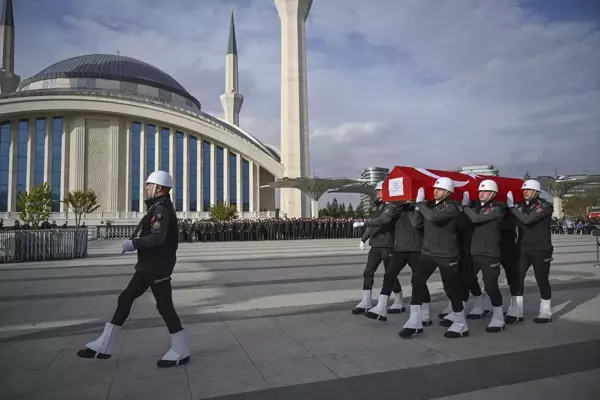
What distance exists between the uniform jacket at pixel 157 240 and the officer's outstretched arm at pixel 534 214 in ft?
14.7

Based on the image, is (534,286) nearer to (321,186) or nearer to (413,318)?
(413,318)

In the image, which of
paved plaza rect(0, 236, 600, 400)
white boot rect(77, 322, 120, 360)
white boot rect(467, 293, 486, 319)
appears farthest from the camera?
white boot rect(467, 293, 486, 319)

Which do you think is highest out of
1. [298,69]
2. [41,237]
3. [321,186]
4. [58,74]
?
[58,74]

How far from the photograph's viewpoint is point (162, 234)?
3.88 metres

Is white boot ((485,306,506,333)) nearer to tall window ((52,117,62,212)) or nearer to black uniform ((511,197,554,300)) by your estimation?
black uniform ((511,197,554,300))

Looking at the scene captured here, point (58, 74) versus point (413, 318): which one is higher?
point (58, 74)

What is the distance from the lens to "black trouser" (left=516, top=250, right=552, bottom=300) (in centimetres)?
566

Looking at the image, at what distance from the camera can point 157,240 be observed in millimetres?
3850

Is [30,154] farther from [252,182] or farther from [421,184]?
[421,184]

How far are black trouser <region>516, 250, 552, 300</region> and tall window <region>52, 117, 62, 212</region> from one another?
50665mm

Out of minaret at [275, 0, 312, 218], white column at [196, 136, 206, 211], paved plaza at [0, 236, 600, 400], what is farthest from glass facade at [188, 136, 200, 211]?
paved plaza at [0, 236, 600, 400]

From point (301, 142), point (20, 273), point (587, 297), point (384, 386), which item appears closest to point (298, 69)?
point (301, 142)

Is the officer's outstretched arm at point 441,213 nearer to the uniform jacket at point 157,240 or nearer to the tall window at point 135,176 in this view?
the uniform jacket at point 157,240

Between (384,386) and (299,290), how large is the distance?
4778 mm
